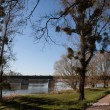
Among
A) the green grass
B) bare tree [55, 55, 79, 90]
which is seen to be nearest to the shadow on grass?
the green grass

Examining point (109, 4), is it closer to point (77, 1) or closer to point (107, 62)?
point (77, 1)

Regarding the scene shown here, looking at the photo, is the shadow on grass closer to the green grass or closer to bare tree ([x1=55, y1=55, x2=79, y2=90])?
the green grass

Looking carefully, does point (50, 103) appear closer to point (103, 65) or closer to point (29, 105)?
point (29, 105)

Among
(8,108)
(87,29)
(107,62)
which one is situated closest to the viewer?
(87,29)

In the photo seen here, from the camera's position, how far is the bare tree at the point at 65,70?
1854 inches

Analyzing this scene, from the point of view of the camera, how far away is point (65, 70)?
5109cm

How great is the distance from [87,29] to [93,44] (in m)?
2.20

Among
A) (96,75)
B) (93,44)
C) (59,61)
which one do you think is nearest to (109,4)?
(93,44)

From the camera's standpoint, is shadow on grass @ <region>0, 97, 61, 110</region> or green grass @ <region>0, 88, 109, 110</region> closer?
green grass @ <region>0, 88, 109, 110</region>

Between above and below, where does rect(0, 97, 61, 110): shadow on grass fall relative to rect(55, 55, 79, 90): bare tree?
below

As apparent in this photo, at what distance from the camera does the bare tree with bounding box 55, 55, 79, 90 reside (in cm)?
4708

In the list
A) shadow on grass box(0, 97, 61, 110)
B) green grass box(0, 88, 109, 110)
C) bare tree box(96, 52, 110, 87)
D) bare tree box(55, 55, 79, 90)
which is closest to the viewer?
green grass box(0, 88, 109, 110)

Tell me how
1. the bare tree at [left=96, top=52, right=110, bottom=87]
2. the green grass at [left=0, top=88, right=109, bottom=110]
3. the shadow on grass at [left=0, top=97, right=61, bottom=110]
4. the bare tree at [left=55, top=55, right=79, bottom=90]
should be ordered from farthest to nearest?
the bare tree at [left=96, top=52, right=110, bottom=87], the bare tree at [left=55, top=55, right=79, bottom=90], the shadow on grass at [left=0, top=97, right=61, bottom=110], the green grass at [left=0, top=88, right=109, bottom=110]

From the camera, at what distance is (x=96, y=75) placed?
59000 mm
